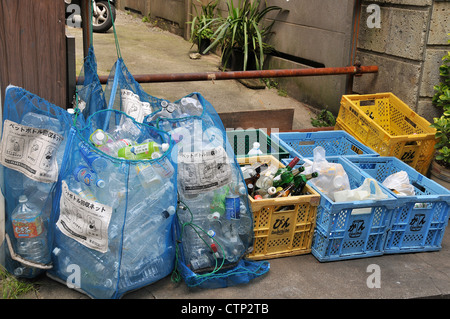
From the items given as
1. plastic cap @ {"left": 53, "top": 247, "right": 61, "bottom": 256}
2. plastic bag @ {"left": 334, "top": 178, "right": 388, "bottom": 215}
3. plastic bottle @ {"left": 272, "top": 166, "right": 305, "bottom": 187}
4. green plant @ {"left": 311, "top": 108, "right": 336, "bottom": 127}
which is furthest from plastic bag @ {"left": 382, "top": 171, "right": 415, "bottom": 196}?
plastic cap @ {"left": 53, "top": 247, "right": 61, "bottom": 256}

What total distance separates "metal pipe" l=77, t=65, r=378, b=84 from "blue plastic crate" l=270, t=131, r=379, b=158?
2.16ft

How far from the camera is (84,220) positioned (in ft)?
8.33

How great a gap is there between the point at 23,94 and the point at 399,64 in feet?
10.5

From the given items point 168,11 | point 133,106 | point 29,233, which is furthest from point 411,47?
point 168,11

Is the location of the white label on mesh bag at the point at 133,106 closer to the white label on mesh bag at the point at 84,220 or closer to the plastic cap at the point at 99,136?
the plastic cap at the point at 99,136

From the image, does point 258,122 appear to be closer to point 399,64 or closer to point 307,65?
point 399,64

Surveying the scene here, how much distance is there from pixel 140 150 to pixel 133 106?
651 mm

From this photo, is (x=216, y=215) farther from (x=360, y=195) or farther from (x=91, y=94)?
(x=91, y=94)

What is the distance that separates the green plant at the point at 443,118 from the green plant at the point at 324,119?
125 centimetres

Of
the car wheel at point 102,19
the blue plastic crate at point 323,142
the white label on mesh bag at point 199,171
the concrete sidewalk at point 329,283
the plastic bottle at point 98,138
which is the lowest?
the concrete sidewalk at point 329,283

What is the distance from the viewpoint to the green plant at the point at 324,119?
5.35 metres

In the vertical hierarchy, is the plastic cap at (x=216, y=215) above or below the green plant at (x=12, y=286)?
above

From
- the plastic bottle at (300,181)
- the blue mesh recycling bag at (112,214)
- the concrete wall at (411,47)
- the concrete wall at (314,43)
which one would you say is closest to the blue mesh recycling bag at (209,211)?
the blue mesh recycling bag at (112,214)

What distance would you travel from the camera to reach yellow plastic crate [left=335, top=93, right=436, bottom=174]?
3883mm
